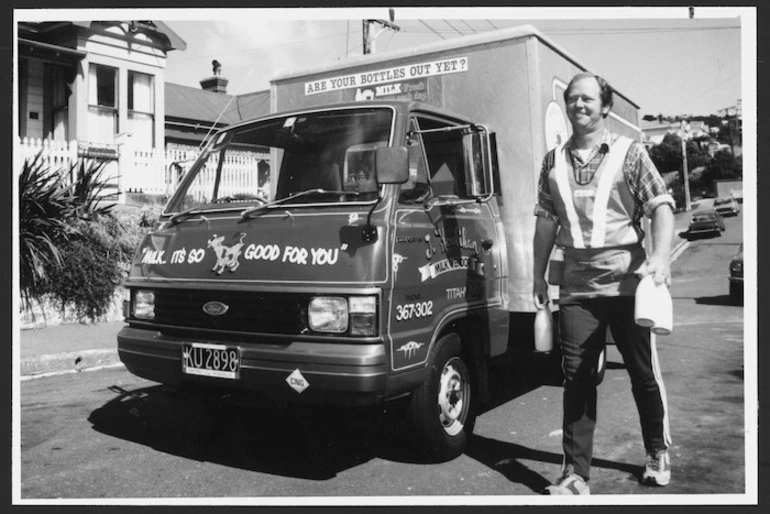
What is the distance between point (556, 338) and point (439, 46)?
296cm

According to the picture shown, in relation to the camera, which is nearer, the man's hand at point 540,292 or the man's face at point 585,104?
the man's face at point 585,104

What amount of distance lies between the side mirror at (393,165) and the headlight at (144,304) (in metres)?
1.66

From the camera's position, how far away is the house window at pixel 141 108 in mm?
19359

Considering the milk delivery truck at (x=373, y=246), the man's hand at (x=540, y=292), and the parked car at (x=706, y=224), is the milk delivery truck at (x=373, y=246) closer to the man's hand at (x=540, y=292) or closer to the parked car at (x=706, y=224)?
the man's hand at (x=540, y=292)

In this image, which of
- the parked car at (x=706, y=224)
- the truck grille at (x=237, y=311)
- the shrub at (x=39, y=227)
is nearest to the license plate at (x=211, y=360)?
the truck grille at (x=237, y=311)

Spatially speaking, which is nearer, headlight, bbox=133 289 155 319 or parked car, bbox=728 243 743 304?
headlight, bbox=133 289 155 319

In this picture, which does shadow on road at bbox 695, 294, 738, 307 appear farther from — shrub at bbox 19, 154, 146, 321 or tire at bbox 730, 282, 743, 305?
shrub at bbox 19, 154, 146, 321

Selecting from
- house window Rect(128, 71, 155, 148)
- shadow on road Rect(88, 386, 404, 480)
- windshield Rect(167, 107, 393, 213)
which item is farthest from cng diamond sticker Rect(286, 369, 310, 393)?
house window Rect(128, 71, 155, 148)

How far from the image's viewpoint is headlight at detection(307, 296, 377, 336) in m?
3.69

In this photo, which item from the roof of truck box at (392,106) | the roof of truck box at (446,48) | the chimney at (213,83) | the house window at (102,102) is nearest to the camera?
the roof of truck box at (392,106)

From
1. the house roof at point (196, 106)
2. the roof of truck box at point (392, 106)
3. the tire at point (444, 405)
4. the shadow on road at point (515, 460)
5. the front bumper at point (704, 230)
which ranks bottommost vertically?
the shadow on road at point (515, 460)

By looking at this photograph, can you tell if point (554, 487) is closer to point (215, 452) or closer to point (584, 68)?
point (215, 452)

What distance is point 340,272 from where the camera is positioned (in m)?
3.76

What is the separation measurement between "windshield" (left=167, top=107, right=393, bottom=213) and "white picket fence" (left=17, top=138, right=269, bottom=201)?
0.02 m
